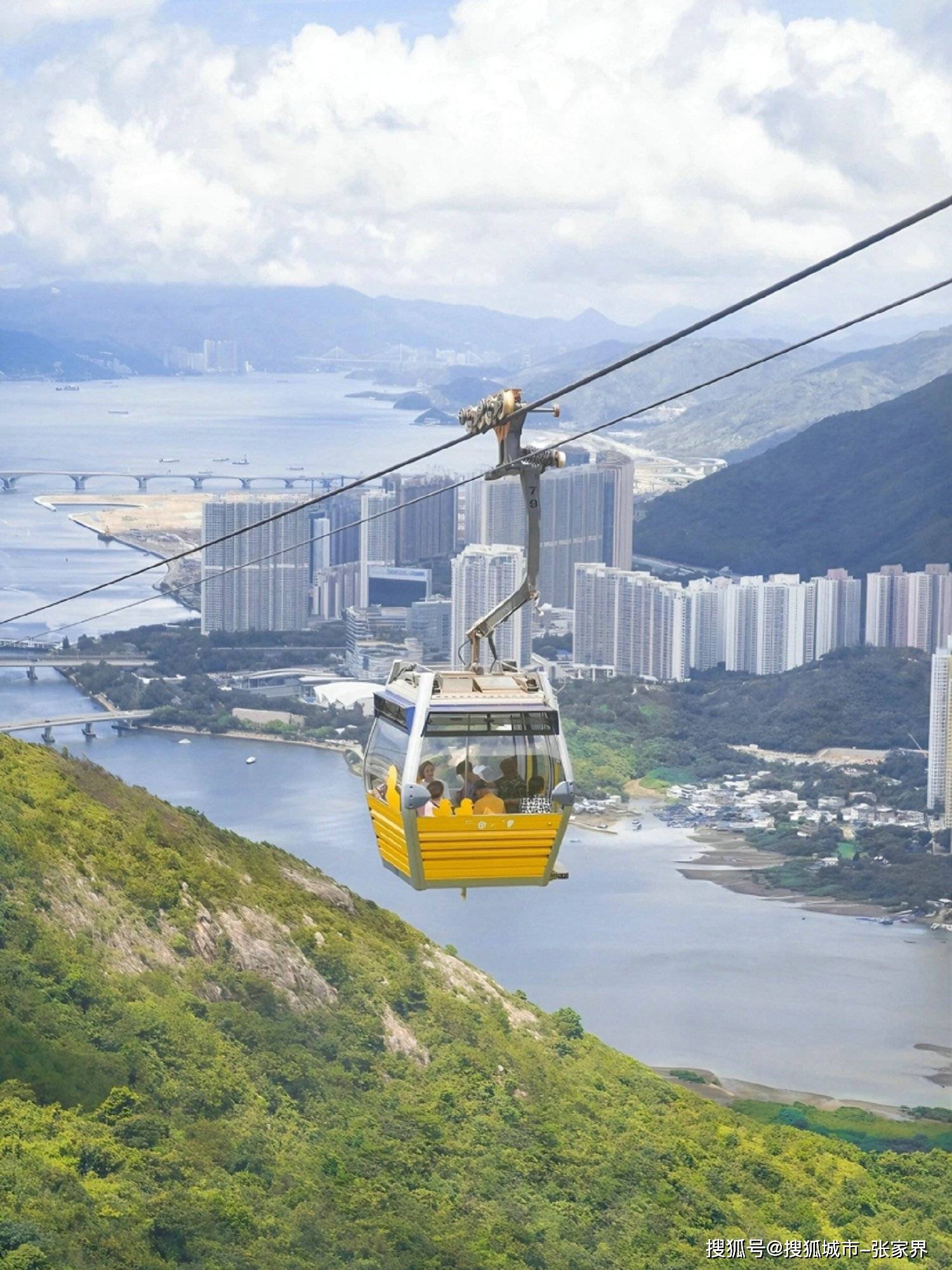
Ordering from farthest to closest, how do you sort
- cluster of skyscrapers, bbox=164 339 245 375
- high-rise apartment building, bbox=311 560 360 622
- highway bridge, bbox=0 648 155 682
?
cluster of skyscrapers, bbox=164 339 245 375, high-rise apartment building, bbox=311 560 360 622, highway bridge, bbox=0 648 155 682

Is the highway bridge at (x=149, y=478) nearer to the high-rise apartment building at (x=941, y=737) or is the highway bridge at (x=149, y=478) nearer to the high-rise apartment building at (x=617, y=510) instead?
the high-rise apartment building at (x=617, y=510)

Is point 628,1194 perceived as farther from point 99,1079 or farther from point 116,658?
point 116,658

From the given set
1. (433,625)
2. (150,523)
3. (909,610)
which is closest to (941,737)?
(909,610)

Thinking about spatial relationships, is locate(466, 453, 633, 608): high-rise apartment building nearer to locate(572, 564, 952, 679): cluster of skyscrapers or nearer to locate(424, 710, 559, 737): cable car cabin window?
locate(572, 564, 952, 679): cluster of skyscrapers

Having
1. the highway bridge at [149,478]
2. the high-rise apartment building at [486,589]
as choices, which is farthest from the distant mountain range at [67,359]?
the high-rise apartment building at [486,589]

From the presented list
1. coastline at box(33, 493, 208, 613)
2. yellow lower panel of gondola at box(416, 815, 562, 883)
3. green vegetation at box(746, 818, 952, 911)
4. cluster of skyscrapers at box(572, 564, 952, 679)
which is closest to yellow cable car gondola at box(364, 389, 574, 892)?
yellow lower panel of gondola at box(416, 815, 562, 883)

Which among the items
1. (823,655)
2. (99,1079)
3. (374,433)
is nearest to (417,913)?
(823,655)
